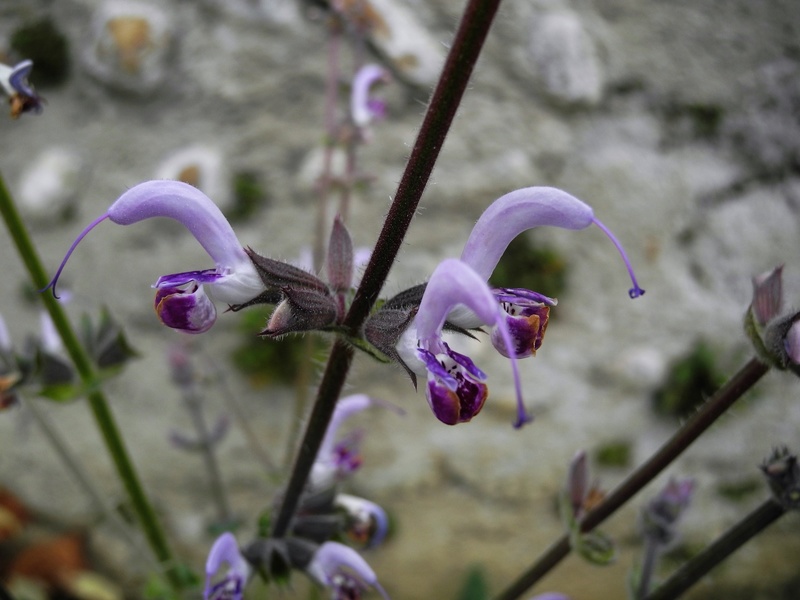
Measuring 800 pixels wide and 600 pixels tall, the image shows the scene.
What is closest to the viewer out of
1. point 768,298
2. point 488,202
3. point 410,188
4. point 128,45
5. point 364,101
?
point 410,188

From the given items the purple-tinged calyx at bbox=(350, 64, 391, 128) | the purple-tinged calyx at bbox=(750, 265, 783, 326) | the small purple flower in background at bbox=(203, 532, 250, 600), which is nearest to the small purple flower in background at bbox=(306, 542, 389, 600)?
the small purple flower in background at bbox=(203, 532, 250, 600)

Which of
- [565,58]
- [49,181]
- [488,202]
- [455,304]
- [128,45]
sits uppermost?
[455,304]

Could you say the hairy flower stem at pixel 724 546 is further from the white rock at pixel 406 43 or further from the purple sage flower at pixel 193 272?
the white rock at pixel 406 43

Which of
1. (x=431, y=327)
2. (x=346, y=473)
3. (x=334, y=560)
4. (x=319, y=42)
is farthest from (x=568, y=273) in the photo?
(x=431, y=327)

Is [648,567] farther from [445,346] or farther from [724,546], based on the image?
[445,346]

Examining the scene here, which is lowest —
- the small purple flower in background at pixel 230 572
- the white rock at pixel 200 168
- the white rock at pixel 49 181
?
the white rock at pixel 49 181

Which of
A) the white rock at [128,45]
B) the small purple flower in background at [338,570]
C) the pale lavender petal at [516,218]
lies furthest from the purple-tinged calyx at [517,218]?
the white rock at [128,45]

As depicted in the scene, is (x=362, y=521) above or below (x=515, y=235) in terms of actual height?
below

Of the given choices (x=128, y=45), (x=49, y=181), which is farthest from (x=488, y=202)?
(x=49, y=181)
